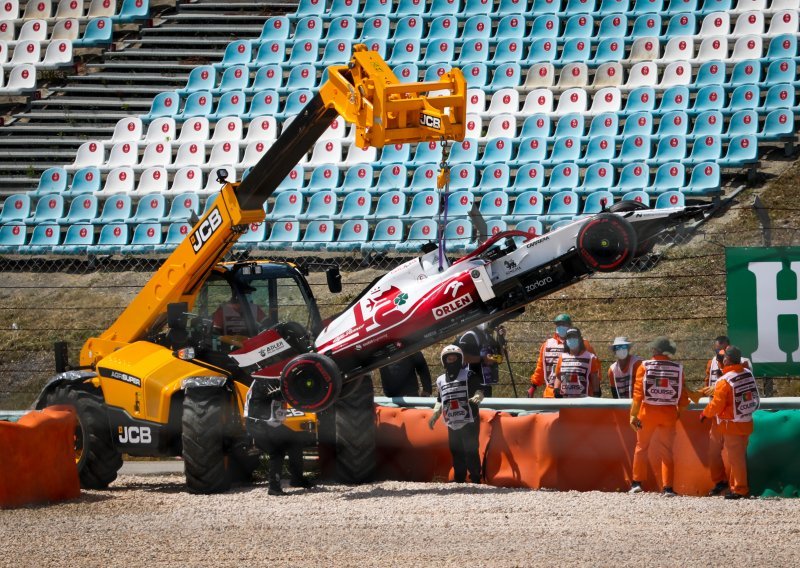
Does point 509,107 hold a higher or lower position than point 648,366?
higher

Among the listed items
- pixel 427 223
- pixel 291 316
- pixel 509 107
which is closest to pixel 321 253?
pixel 427 223

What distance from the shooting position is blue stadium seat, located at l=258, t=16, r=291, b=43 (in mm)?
26031

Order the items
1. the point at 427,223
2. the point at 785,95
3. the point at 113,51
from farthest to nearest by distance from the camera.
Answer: the point at 113,51, the point at 785,95, the point at 427,223

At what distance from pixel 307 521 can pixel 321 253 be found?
396 inches

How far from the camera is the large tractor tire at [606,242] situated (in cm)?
1003

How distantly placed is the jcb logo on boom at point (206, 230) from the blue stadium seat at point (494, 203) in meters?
7.60

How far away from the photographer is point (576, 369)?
45.1ft

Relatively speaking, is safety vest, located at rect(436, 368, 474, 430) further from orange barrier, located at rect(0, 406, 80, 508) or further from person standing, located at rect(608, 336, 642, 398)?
orange barrier, located at rect(0, 406, 80, 508)

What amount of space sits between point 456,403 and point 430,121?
3138 millimetres

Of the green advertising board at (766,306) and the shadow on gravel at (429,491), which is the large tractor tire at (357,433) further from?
the green advertising board at (766,306)

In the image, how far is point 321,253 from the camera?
66.4ft

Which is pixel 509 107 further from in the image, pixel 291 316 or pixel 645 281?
pixel 291 316

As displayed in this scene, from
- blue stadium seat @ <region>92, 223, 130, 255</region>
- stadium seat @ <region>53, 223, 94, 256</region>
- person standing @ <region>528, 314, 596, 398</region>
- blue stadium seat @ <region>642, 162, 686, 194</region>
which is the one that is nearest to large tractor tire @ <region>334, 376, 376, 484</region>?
person standing @ <region>528, 314, 596, 398</region>

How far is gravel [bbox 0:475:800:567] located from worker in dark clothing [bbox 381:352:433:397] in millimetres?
2478
